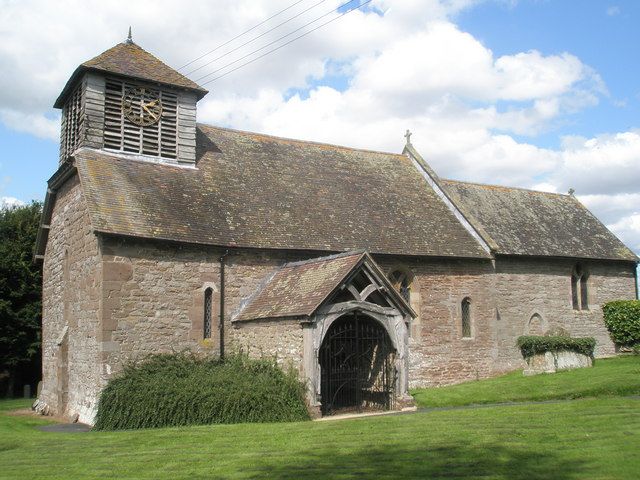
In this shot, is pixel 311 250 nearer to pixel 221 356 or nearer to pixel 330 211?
pixel 330 211

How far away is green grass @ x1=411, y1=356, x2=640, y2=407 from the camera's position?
17.8 metres

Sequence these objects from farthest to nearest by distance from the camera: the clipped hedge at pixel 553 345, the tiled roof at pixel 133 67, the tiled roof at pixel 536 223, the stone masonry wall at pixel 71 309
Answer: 1. the tiled roof at pixel 536 223
2. the clipped hedge at pixel 553 345
3. the tiled roof at pixel 133 67
4. the stone masonry wall at pixel 71 309

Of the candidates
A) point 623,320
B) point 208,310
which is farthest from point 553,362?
point 208,310

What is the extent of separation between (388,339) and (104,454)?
29.1 feet

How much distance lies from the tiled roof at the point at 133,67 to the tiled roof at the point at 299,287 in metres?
8.06

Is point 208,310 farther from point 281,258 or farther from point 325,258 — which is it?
point 325,258

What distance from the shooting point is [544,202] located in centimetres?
3216

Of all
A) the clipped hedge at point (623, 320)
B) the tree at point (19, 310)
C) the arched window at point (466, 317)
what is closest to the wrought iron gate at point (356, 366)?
the arched window at point (466, 317)

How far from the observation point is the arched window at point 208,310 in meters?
19.9

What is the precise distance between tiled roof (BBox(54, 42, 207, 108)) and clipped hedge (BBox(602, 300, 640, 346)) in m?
19.8

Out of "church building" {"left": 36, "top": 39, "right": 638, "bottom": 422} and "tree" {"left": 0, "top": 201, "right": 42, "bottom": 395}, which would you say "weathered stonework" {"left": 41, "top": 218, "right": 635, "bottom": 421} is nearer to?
"church building" {"left": 36, "top": 39, "right": 638, "bottom": 422}

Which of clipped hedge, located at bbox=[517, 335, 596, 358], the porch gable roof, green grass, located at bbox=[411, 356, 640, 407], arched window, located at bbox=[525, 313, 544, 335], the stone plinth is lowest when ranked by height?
green grass, located at bbox=[411, 356, 640, 407]

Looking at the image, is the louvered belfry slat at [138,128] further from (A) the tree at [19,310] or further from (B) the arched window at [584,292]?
(B) the arched window at [584,292]

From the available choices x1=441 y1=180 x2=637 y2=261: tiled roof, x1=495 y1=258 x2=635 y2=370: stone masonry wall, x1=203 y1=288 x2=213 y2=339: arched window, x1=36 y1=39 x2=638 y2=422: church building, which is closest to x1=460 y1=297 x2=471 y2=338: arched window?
x1=36 y1=39 x2=638 y2=422: church building
